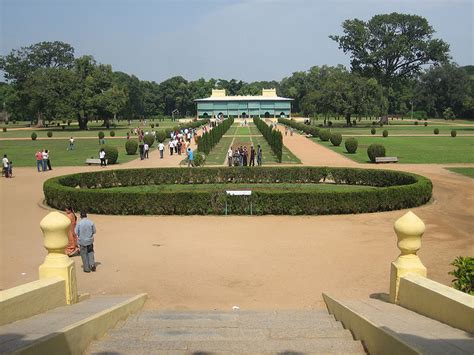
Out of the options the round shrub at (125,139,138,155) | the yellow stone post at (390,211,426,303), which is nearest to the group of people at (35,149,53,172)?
the round shrub at (125,139,138,155)

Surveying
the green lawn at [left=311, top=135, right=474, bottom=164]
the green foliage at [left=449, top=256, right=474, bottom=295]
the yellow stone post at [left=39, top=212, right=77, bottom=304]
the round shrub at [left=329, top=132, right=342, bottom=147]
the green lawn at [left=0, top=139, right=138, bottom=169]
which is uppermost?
the yellow stone post at [left=39, top=212, right=77, bottom=304]

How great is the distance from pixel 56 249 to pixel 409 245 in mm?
4380

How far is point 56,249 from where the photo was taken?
6223 millimetres

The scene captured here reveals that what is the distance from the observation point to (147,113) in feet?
384

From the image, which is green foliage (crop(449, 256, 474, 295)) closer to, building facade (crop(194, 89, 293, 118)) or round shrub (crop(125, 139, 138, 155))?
round shrub (crop(125, 139, 138, 155))

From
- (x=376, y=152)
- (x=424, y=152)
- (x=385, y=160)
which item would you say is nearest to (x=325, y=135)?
(x=424, y=152)

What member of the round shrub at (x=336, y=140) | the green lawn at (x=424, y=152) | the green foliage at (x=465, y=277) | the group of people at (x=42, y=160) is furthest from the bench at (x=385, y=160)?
the green foliage at (x=465, y=277)

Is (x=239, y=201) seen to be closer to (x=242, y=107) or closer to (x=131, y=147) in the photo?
(x=131, y=147)

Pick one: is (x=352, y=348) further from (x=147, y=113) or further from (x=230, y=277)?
(x=147, y=113)

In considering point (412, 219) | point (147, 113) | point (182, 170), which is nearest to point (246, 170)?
point (182, 170)

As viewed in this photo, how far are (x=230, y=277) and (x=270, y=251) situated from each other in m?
1.95

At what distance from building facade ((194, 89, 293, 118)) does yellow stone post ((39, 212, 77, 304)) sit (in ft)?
315

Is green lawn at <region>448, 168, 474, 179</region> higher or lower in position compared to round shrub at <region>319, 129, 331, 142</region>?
lower

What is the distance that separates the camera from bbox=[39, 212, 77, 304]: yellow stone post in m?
6.13
